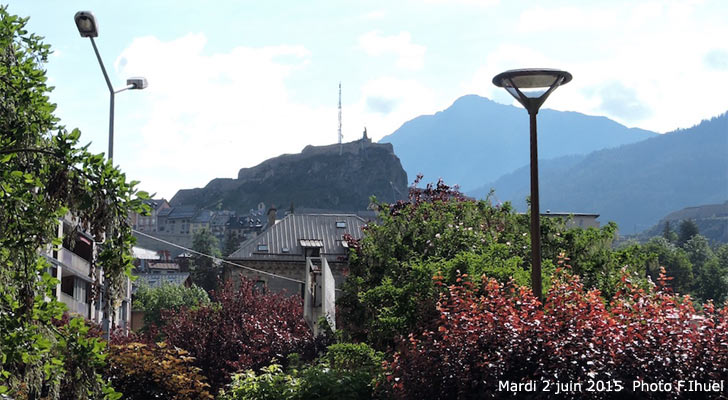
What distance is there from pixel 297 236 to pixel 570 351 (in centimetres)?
4589

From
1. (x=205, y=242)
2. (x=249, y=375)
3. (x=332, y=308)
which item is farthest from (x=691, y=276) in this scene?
(x=249, y=375)

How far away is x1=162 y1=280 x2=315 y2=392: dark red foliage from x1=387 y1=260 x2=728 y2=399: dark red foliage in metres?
9.69

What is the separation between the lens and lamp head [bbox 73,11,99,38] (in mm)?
14977

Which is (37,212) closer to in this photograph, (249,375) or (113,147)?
(249,375)

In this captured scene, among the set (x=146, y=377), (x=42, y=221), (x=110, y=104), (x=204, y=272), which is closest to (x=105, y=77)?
(x=110, y=104)

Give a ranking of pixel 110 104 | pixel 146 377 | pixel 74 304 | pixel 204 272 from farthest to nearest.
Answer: pixel 204 272, pixel 74 304, pixel 110 104, pixel 146 377

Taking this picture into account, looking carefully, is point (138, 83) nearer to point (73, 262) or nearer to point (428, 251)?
point (428, 251)

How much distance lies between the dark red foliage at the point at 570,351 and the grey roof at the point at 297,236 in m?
43.0

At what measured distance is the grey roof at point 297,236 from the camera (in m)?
52.5

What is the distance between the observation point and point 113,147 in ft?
66.2

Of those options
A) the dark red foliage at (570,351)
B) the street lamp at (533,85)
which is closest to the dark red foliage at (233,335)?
the street lamp at (533,85)

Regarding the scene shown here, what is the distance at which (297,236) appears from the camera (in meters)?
53.7

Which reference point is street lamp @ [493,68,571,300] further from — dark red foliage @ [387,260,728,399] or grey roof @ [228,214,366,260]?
grey roof @ [228,214,366,260]

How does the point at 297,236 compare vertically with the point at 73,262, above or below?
above
